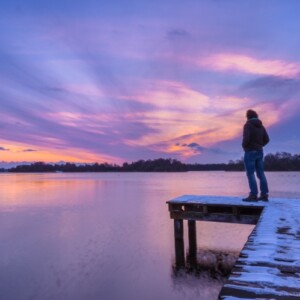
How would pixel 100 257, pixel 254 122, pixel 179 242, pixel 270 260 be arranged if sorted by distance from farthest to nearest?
pixel 100 257
pixel 179 242
pixel 254 122
pixel 270 260

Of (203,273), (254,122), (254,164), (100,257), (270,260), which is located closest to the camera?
(270,260)

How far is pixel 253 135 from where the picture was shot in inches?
389

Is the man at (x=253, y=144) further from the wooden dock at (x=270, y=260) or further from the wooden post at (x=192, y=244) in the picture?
the wooden post at (x=192, y=244)

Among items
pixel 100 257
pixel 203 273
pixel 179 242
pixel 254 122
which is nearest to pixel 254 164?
pixel 254 122

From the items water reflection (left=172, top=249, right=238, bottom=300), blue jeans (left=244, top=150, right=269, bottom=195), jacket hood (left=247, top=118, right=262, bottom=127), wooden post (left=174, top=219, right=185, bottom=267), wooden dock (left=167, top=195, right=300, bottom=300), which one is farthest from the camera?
wooden post (left=174, top=219, right=185, bottom=267)

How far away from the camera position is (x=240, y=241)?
1439cm

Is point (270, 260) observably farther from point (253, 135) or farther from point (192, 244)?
point (192, 244)

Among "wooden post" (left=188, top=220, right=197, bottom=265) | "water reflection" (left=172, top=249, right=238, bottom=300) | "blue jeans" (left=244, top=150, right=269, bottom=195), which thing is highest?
"blue jeans" (left=244, top=150, right=269, bottom=195)

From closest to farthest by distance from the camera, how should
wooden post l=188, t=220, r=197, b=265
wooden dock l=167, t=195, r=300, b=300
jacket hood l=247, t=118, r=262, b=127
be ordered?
wooden dock l=167, t=195, r=300, b=300 → jacket hood l=247, t=118, r=262, b=127 → wooden post l=188, t=220, r=197, b=265

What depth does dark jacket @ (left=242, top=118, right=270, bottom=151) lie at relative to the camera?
979cm

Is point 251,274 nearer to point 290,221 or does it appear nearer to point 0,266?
point 290,221

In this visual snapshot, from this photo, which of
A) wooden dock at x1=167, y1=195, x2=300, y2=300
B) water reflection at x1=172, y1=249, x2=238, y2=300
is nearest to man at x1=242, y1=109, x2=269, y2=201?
wooden dock at x1=167, y1=195, x2=300, y2=300

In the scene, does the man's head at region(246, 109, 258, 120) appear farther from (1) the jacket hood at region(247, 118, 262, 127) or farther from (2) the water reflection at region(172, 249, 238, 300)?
(2) the water reflection at region(172, 249, 238, 300)

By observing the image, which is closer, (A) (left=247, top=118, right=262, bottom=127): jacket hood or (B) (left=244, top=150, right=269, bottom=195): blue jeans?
(A) (left=247, top=118, right=262, bottom=127): jacket hood
